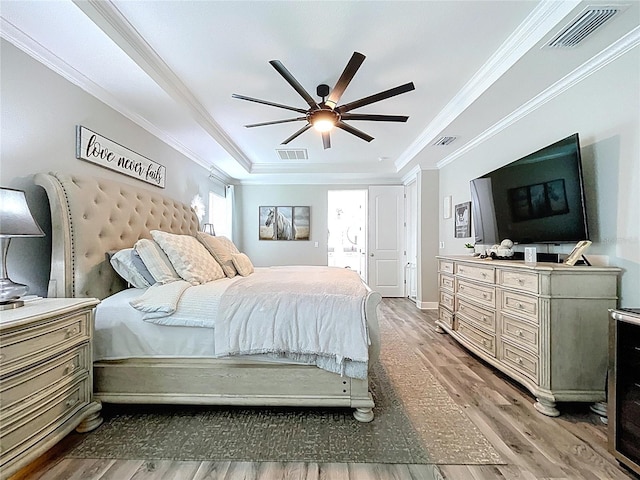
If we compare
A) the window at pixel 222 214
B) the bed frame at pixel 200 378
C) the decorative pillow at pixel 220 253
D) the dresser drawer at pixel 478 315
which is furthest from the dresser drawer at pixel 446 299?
the window at pixel 222 214

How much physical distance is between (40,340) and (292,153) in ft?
13.9

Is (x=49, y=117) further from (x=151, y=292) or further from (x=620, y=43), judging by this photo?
(x=620, y=43)

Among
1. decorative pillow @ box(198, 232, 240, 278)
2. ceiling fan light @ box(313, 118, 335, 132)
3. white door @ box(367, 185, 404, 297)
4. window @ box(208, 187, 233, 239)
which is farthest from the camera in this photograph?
white door @ box(367, 185, 404, 297)

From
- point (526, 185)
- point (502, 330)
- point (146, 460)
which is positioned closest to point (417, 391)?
point (502, 330)

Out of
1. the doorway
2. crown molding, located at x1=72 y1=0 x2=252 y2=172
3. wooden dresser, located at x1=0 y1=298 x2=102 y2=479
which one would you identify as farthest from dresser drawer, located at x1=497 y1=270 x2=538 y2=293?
the doorway

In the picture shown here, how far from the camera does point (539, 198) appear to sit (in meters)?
2.69

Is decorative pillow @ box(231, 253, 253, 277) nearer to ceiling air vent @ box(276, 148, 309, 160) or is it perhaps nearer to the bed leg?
the bed leg

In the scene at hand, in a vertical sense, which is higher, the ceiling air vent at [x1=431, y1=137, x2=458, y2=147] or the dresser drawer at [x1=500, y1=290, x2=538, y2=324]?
the ceiling air vent at [x1=431, y1=137, x2=458, y2=147]

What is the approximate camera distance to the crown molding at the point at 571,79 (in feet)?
6.77

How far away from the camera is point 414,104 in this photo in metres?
3.38

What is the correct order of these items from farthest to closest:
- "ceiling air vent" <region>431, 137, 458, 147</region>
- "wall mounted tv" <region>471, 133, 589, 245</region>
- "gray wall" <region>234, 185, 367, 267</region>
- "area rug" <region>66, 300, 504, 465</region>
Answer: "gray wall" <region>234, 185, 367, 267</region>, "ceiling air vent" <region>431, 137, 458, 147</region>, "wall mounted tv" <region>471, 133, 589, 245</region>, "area rug" <region>66, 300, 504, 465</region>

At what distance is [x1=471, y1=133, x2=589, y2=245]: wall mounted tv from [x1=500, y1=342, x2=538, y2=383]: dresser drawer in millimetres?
940

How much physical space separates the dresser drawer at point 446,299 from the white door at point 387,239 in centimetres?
253

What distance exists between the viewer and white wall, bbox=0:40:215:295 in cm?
193
